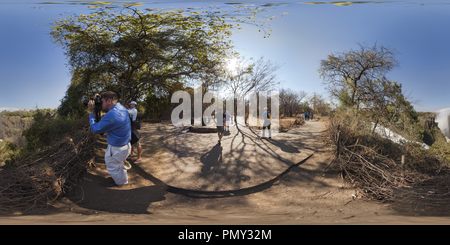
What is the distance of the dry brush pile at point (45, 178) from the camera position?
159 centimetres

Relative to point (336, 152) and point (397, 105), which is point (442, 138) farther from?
point (336, 152)

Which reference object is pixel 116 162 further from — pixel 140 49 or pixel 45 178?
pixel 140 49

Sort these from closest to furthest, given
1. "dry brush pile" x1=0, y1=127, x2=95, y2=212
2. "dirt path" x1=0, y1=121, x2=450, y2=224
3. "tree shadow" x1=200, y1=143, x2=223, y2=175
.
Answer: "dirt path" x1=0, y1=121, x2=450, y2=224, "dry brush pile" x1=0, y1=127, x2=95, y2=212, "tree shadow" x1=200, y1=143, x2=223, y2=175

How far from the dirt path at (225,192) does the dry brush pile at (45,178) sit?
0.56 ft

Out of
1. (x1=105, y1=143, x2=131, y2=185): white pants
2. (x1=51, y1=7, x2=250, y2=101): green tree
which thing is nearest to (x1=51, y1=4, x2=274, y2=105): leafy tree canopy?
(x1=51, y1=7, x2=250, y2=101): green tree

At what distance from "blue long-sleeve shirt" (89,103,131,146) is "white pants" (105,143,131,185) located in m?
0.08

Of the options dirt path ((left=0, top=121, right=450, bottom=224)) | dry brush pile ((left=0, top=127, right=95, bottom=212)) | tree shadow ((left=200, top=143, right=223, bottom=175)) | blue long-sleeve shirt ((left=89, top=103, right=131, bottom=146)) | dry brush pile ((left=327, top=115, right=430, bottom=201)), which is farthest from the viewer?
tree shadow ((left=200, top=143, right=223, bottom=175))

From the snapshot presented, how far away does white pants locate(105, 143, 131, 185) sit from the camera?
2285 mm

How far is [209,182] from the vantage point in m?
2.59

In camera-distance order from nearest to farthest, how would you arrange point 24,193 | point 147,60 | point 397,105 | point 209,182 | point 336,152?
1. point 24,193
2. point 209,182
3. point 397,105
4. point 336,152
5. point 147,60

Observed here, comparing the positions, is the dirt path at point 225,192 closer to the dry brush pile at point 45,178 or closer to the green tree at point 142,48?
the dry brush pile at point 45,178

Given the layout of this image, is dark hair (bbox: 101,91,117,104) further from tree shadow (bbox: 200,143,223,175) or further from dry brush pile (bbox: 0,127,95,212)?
tree shadow (bbox: 200,143,223,175)
